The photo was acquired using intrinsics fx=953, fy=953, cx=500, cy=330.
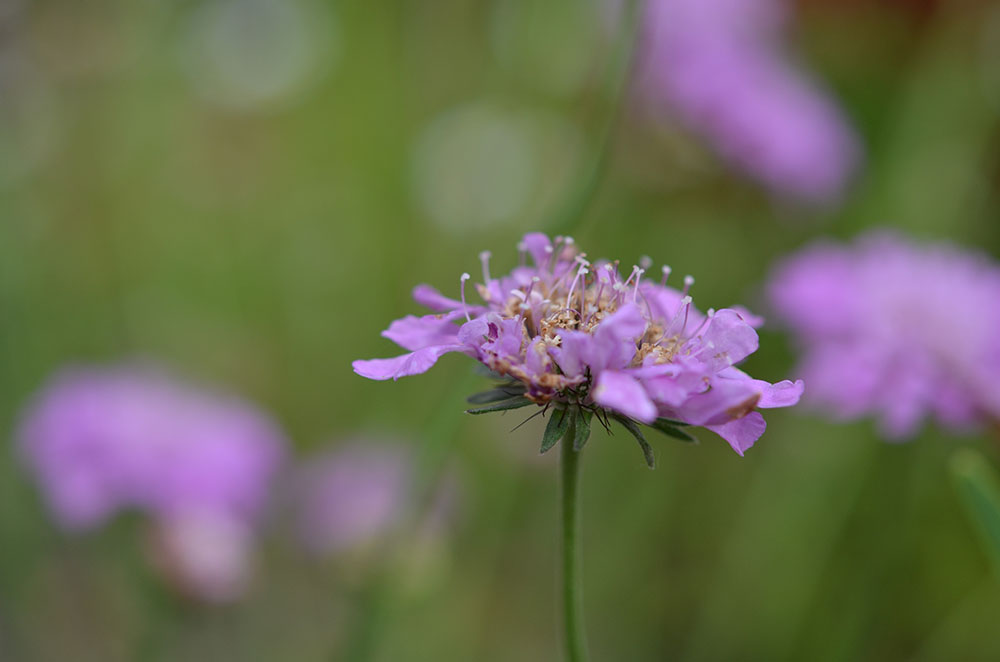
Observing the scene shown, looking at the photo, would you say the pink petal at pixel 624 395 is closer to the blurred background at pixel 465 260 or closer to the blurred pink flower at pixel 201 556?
the blurred background at pixel 465 260

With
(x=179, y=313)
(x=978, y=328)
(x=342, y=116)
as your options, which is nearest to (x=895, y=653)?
(x=978, y=328)

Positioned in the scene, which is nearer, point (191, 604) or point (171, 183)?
point (191, 604)

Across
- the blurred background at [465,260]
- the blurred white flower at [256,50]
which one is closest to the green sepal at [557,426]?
the blurred background at [465,260]

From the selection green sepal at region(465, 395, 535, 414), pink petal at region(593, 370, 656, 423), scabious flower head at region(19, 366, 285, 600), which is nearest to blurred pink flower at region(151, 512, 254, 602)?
scabious flower head at region(19, 366, 285, 600)

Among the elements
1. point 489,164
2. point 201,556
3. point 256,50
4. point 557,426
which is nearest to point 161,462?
point 201,556

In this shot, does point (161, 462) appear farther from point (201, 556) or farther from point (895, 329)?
point (895, 329)

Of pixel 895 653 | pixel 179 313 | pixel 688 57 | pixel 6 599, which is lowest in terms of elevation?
pixel 6 599

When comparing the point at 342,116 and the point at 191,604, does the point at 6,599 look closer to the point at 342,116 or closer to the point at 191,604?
the point at 191,604

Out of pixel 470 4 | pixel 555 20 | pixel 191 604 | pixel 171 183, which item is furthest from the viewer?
pixel 171 183
